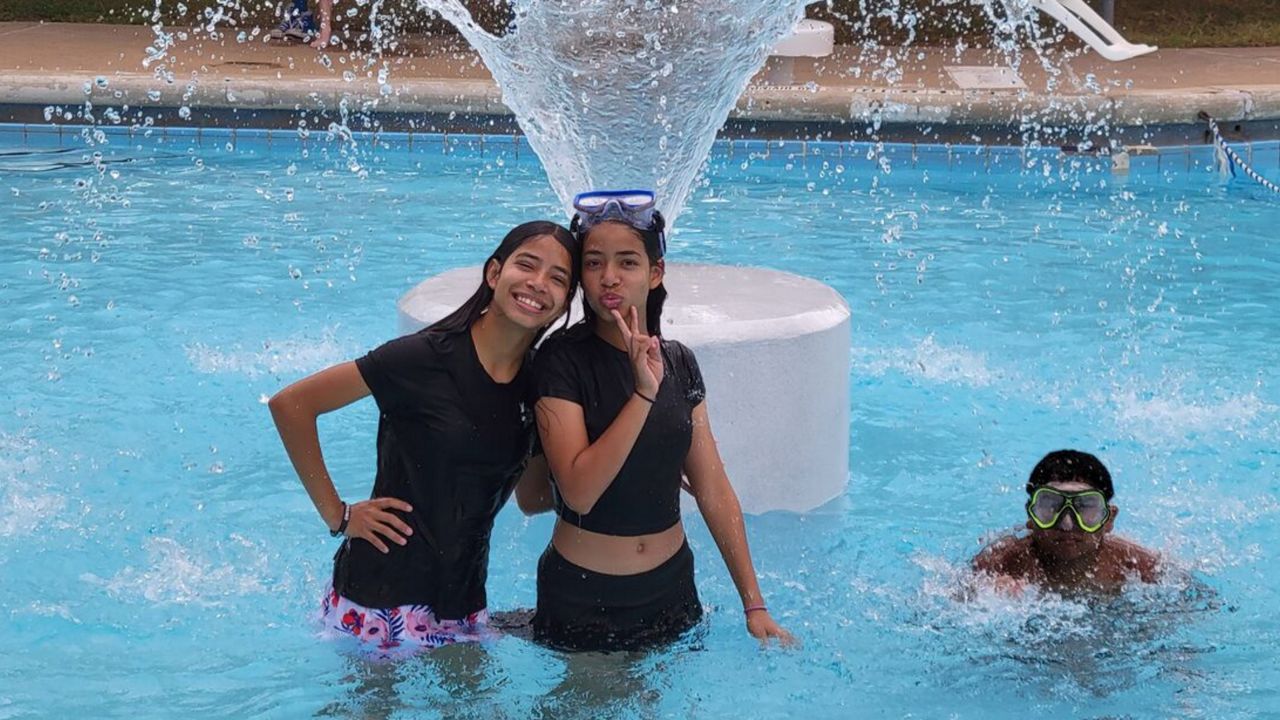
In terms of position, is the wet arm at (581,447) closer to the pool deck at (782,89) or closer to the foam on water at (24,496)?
the foam on water at (24,496)

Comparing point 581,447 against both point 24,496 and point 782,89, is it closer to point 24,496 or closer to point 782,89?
point 24,496

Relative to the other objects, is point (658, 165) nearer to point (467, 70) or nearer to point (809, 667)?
point (809, 667)

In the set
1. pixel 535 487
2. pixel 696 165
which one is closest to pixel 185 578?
pixel 535 487

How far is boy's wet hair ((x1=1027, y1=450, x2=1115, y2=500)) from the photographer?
391 cm

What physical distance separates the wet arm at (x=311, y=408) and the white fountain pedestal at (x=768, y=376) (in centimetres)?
137

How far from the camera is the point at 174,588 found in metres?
4.46

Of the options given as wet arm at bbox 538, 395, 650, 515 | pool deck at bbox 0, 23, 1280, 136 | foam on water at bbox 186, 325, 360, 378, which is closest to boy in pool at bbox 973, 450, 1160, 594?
wet arm at bbox 538, 395, 650, 515

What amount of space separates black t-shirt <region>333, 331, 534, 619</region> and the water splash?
348cm

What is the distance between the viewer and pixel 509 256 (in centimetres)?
322

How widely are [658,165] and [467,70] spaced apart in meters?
5.19

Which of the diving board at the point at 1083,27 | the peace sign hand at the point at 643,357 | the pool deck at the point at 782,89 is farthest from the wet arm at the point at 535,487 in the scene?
the pool deck at the point at 782,89

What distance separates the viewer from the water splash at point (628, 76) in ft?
23.3

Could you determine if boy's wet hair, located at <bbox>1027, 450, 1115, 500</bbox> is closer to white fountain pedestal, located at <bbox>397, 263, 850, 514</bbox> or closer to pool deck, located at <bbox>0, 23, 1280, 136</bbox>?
white fountain pedestal, located at <bbox>397, 263, 850, 514</bbox>

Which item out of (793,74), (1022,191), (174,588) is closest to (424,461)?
(174,588)
